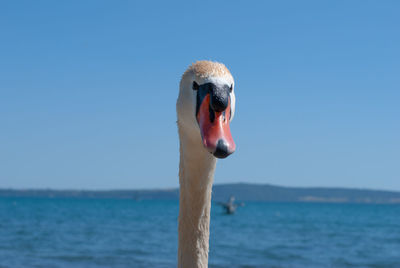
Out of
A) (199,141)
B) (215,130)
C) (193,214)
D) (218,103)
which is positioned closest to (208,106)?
(218,103)

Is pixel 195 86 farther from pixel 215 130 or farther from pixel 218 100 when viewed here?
pixel 215 130

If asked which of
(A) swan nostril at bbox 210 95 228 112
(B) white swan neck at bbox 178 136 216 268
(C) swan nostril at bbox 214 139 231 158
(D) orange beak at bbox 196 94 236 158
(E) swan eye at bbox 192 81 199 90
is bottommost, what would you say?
(B) white swan neck at bbox 178 136 216 268

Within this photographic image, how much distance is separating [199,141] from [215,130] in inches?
21.6

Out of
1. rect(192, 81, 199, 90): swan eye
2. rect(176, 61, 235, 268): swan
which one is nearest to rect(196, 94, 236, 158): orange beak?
rect(176, 61, 235, 268): swan

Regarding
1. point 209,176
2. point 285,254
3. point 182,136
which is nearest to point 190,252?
point 209,176

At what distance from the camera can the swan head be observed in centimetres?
268

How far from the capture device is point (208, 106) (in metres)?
2.93

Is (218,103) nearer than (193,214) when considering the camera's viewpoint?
Yes

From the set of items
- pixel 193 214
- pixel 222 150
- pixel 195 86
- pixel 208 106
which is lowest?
pixel 193 214

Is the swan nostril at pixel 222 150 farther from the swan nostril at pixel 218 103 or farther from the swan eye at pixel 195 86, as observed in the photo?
the swan eye at pixel 195 86

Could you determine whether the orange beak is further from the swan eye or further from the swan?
the swan eye

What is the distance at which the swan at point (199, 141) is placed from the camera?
2.80 m

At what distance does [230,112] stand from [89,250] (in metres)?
23.7

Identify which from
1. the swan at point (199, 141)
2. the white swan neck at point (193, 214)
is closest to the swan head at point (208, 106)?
the swan at point (199, 141)
